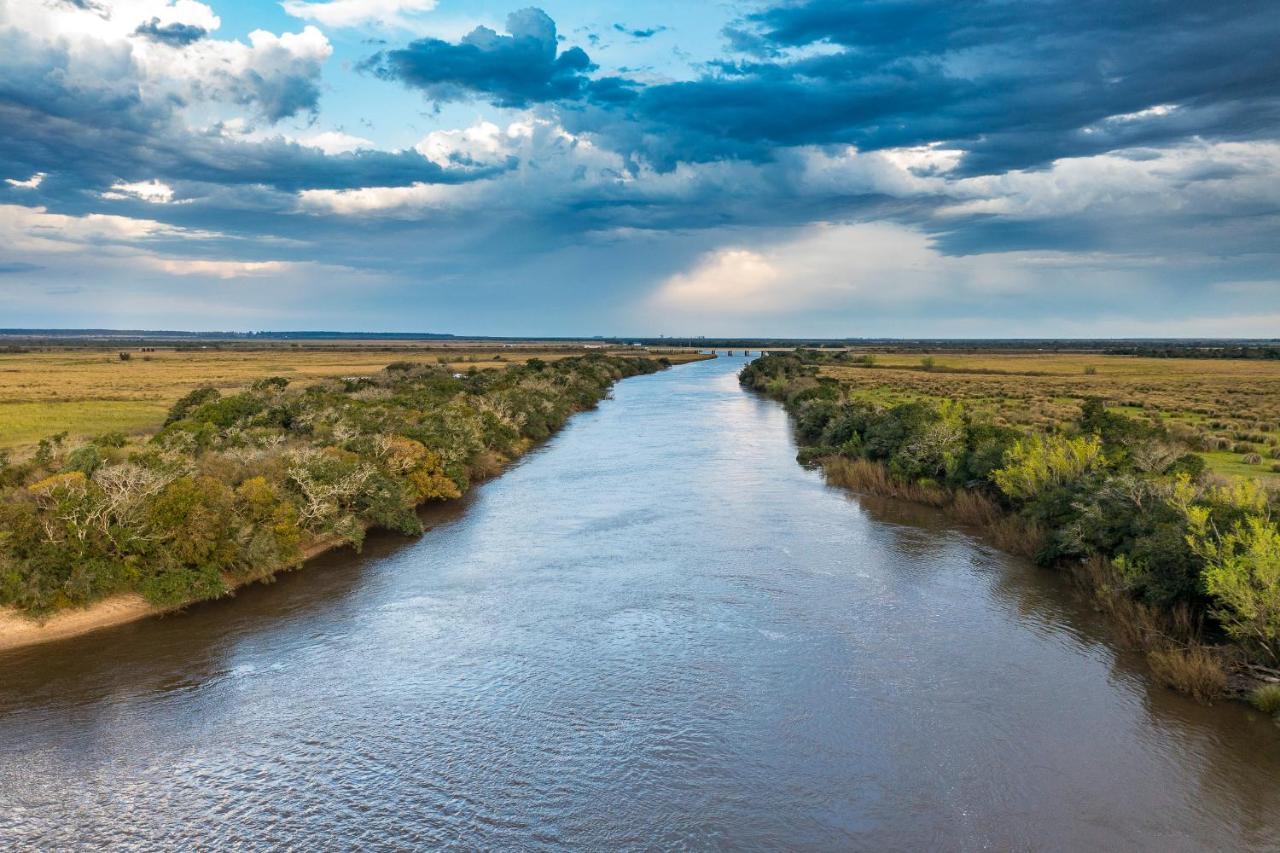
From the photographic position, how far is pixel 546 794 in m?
16.7

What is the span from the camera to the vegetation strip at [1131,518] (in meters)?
20.1

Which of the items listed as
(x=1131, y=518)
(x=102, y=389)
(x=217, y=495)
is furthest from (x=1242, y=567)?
(x=102, y=389)

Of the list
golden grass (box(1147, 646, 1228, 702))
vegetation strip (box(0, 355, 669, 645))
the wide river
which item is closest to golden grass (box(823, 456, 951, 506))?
the wide river

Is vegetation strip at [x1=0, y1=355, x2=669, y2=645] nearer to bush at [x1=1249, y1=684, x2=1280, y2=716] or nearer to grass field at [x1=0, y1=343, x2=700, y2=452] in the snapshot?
grass field at [x1=0, y1=343, x2=700, y2=452]

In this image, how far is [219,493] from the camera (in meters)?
28.0

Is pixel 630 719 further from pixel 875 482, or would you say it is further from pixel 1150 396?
pixel 1150 396

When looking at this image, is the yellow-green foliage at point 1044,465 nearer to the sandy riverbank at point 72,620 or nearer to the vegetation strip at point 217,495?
the vegetation strip at point 217,495

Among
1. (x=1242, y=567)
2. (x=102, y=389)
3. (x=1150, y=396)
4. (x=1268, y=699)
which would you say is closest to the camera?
(x=1268, y=699)

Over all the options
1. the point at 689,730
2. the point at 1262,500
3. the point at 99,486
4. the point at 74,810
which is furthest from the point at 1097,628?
the point at 99,486

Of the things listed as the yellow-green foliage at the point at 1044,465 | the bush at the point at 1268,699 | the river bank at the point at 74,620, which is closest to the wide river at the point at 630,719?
the bush at the point at 1268,699

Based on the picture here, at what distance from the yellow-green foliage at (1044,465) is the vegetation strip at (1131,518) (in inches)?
2.5

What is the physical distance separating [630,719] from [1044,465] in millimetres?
22705

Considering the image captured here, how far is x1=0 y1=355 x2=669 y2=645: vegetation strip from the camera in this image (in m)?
24.3

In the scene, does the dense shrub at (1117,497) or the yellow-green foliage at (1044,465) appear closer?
the dense shrub at (1117,497)
